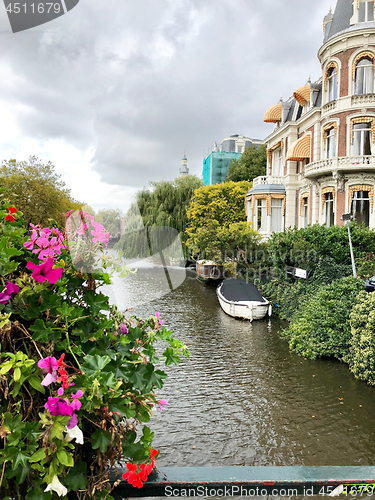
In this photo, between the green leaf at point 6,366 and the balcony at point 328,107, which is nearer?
the green leaf at point 6,366

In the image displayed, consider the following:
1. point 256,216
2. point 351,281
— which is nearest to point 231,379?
point 351,281

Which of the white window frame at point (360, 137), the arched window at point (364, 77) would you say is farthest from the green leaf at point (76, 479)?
the arched window at point (364, 77)

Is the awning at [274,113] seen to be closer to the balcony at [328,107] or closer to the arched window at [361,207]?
the balcony at [328,107]

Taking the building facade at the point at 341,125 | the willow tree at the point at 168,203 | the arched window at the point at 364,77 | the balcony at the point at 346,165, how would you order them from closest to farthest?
the balcony at the point at 346,165
the building facade at the point at 341,125
the arched window at the point at 364,77
the willow tree at the point at 168,203

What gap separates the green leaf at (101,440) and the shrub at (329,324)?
1249 centimetres

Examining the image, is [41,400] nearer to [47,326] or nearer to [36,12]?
[47,326]

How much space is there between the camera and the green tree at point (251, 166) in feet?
134

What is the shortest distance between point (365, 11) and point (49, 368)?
26.2 metres

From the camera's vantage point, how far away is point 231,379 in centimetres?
1098

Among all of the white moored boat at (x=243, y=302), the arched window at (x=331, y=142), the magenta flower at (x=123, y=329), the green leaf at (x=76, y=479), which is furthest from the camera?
the arched window at (x=331, y=142)

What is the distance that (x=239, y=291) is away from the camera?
773 inches

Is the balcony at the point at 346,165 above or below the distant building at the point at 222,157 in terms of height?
below

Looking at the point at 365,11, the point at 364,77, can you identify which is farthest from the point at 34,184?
the point at 365,11

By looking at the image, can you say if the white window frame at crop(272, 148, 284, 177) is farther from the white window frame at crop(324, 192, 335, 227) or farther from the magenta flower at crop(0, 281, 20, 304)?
the magenta flower at crop(0, 281, 20, 304)
